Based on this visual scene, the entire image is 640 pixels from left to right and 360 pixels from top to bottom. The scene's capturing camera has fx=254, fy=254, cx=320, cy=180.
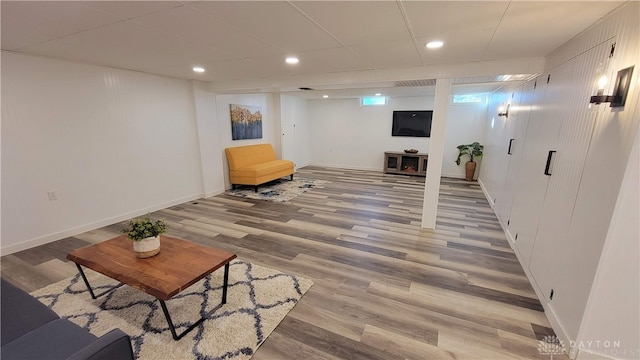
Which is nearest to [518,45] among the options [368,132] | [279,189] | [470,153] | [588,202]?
[588,202]

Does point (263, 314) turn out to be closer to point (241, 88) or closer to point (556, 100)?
point (556, 100)

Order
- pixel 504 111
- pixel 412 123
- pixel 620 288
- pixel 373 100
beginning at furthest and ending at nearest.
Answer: pixel 373 100 → pixel 412 123 → pixel 504 111 → pixel 620 288

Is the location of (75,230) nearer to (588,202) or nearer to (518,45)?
(588,202)

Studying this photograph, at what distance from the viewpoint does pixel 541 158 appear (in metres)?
2.52

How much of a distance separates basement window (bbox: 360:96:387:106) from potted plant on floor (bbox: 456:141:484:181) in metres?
2.50

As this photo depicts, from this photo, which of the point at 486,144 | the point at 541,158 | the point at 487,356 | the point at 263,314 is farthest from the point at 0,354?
the point at 486,144

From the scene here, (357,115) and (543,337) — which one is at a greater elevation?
(357,115)

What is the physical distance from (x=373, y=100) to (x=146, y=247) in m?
7.13

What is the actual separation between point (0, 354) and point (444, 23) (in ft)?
10.4

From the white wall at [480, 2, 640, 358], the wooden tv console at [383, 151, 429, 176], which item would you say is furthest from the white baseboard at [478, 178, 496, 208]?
the white wall at [480, 2, 640, 358]

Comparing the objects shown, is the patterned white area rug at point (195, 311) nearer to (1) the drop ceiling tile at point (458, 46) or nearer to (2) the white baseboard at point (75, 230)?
Result: (2) the white baseboard at point (75, 230)

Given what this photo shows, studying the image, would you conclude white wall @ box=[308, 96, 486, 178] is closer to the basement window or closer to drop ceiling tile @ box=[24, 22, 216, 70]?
the basement window

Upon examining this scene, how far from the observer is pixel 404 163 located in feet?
25.0

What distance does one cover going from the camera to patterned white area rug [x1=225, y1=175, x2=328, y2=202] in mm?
5246
